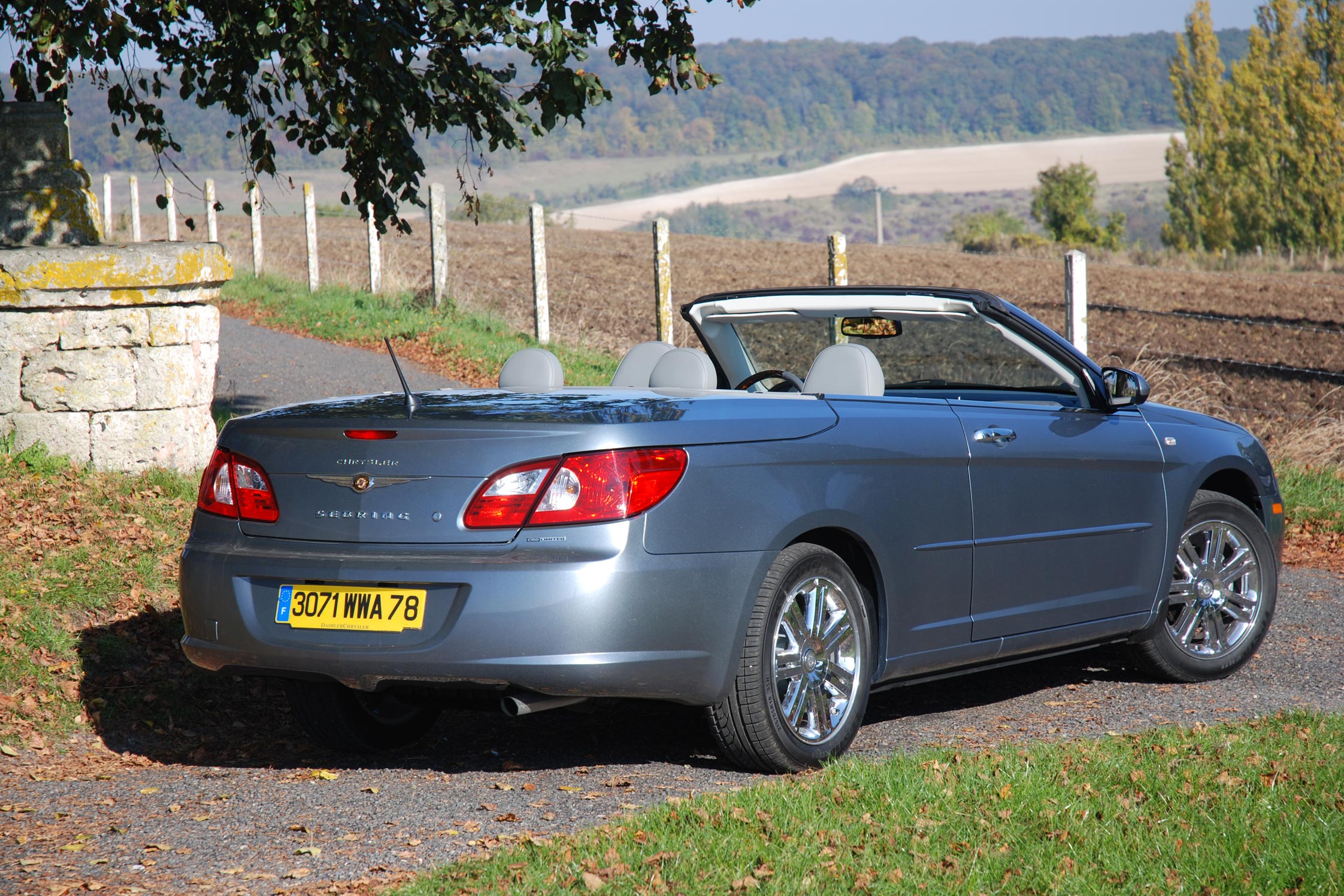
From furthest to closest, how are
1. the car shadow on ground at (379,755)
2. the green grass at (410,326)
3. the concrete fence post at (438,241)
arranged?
the concrete fence post at (438,241) < the green grass at (410,326) < the car shadow on ground at (379,755)

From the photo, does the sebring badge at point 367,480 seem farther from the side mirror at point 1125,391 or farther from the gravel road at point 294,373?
the gravel road at point 294,373

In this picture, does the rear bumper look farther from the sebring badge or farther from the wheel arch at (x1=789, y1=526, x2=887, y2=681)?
the wheel arch at (x1=789, y1=526, x2=887, y2=681)

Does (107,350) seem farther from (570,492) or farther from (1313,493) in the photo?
(1313,493)

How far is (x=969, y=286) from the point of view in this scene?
32344mm

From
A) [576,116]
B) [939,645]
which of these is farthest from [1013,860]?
[576,116]

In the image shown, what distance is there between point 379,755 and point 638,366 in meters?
1.85

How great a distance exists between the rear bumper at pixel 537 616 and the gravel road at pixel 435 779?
0.43 meters

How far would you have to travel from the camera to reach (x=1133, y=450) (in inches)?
230

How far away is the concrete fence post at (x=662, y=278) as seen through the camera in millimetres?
13875

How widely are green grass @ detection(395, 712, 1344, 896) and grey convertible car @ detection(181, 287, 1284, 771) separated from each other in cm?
42

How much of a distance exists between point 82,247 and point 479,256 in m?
26.1

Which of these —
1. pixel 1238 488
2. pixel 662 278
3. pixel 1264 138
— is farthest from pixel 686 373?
pixel 1264 138

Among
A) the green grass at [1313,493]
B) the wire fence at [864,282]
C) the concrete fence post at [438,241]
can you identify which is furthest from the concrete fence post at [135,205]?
the green grass at [1313,493]

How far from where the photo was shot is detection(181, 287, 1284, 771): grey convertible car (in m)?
4.12
